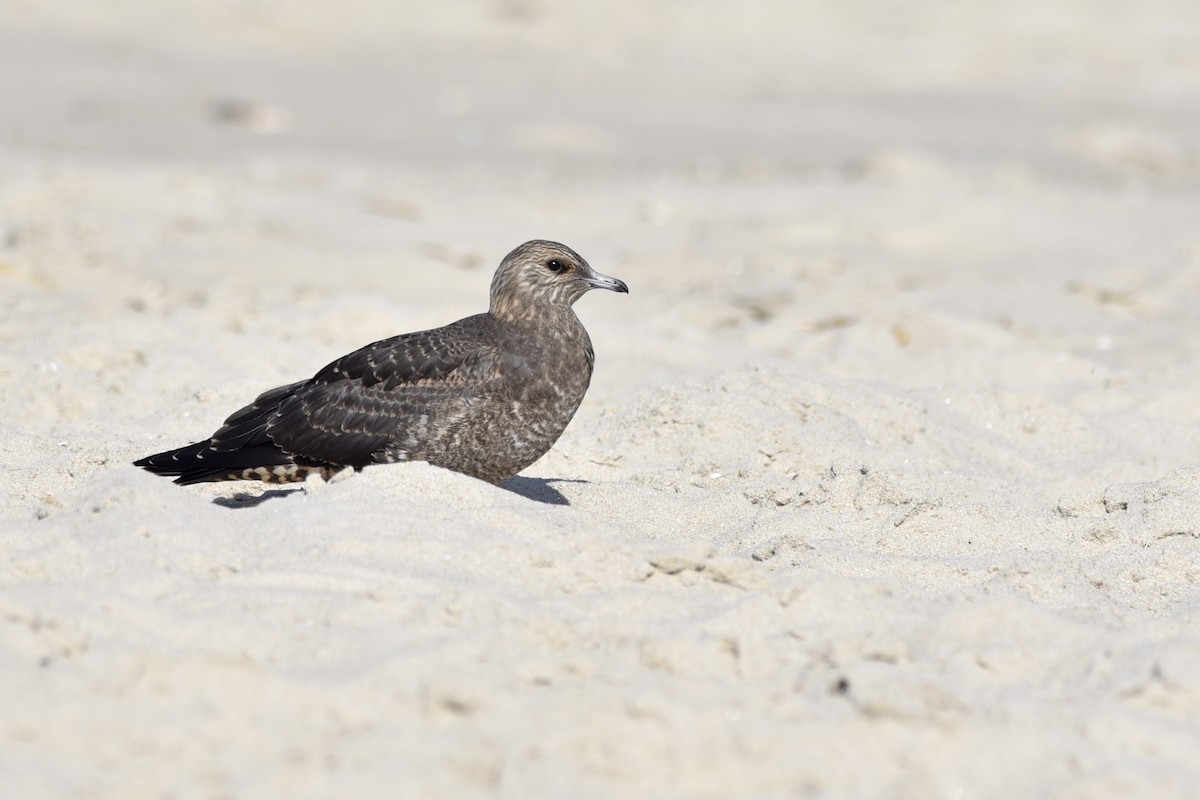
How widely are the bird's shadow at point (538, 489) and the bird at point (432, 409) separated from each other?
0.66ft

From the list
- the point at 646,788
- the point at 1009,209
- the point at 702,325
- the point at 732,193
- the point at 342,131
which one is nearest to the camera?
the point at 646,788

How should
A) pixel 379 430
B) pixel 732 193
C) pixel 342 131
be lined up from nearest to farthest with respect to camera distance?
pixel 379 430
pixel 732 193
pixel 342 131

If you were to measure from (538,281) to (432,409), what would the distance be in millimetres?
756

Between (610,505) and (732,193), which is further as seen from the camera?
(732,193)

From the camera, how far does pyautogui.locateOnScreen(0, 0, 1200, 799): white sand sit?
3.60 metres

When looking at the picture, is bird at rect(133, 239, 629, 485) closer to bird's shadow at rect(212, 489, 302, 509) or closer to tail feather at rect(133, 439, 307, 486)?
tail feather at rect(133, 439, 307, 486)

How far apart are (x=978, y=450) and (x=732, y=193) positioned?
658 centimetres

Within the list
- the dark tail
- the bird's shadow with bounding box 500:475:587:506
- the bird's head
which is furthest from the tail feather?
the bird's head

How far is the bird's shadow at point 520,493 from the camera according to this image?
19.2 ft

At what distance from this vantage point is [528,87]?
17750mm

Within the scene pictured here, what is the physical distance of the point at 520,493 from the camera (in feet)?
19.8

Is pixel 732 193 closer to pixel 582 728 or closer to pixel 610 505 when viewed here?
pixel 610 505

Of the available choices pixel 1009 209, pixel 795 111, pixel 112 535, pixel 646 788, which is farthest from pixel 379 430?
pixel 795 111

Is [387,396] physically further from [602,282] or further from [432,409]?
[602,282]
